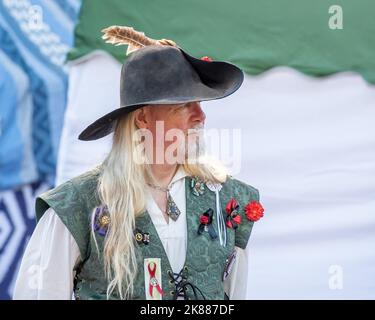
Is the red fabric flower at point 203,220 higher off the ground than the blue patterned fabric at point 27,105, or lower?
lower

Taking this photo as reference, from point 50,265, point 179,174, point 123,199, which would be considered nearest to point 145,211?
point 123,199

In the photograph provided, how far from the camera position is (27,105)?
103 inches

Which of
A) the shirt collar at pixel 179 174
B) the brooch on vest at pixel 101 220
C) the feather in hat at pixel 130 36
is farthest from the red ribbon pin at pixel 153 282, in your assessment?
the feather in hat at pixel 130 36

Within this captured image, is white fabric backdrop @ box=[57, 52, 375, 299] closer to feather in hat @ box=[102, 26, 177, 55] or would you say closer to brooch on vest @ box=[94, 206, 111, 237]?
feather in hat @ box=[102, 26, 177, 55]

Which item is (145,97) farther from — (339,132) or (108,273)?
(339,132)

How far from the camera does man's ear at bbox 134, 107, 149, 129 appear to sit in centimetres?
181

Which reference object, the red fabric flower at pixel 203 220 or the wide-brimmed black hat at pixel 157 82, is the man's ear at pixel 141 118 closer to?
the wide-brimmed black hat at pixel 157 82

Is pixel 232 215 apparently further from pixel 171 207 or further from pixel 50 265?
pixel 50 265

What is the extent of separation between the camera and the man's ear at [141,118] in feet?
5.95

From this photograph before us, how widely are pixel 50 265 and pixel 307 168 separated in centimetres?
133

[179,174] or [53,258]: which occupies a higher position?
[179,174]

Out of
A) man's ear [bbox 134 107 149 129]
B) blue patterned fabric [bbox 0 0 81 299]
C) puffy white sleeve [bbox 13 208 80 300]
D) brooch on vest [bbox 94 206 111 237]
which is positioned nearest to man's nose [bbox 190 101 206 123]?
man's ear [bbox 134 107 149 129]

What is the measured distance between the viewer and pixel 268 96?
2707 mm
